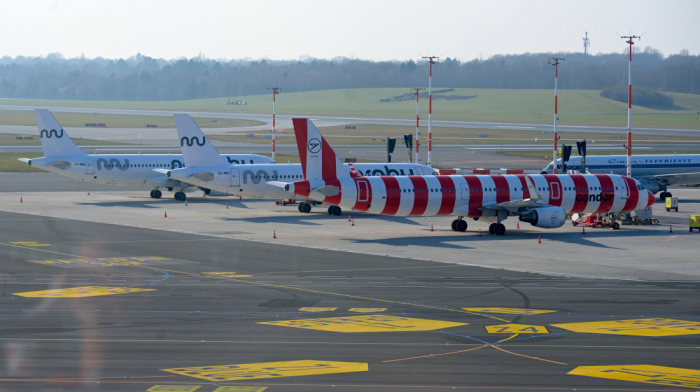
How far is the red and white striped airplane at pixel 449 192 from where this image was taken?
52.2 metres

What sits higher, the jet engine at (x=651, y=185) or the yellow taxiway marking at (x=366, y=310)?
the jet engine at (x=651, y=185)

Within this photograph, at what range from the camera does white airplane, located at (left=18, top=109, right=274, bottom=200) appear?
2852 inches

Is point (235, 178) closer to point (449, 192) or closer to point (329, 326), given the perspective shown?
point (449, 192)

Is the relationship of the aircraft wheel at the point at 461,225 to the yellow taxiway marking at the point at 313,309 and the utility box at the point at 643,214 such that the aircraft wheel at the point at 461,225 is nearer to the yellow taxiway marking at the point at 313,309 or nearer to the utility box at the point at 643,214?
the utility box at the point at 643,214

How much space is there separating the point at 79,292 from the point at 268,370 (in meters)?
14.5

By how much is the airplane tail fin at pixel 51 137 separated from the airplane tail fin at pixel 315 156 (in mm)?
29544

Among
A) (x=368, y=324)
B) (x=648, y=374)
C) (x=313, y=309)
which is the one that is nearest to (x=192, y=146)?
(x=313, y=309)

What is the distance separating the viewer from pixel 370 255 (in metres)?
44.7

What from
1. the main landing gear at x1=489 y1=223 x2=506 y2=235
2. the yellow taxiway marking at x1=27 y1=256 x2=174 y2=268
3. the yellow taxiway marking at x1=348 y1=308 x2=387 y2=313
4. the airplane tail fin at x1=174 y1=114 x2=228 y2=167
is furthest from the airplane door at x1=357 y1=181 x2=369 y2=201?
the yellow taxiway marking at x1=348 y1=308 x2=387 y2=313

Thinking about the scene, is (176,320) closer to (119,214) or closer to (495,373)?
(495,373)

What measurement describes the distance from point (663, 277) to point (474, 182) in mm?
18627

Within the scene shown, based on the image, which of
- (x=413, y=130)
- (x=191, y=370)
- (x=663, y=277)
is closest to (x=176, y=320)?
(x=191, y=370)

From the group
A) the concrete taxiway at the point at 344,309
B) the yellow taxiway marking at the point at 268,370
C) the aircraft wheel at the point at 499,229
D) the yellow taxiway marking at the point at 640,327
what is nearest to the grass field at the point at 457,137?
the aircraft wheel at the point at 499,229

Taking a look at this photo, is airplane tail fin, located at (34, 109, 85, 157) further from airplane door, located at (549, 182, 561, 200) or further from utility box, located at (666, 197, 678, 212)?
utility box, located at (666, 197, 678, 212)
